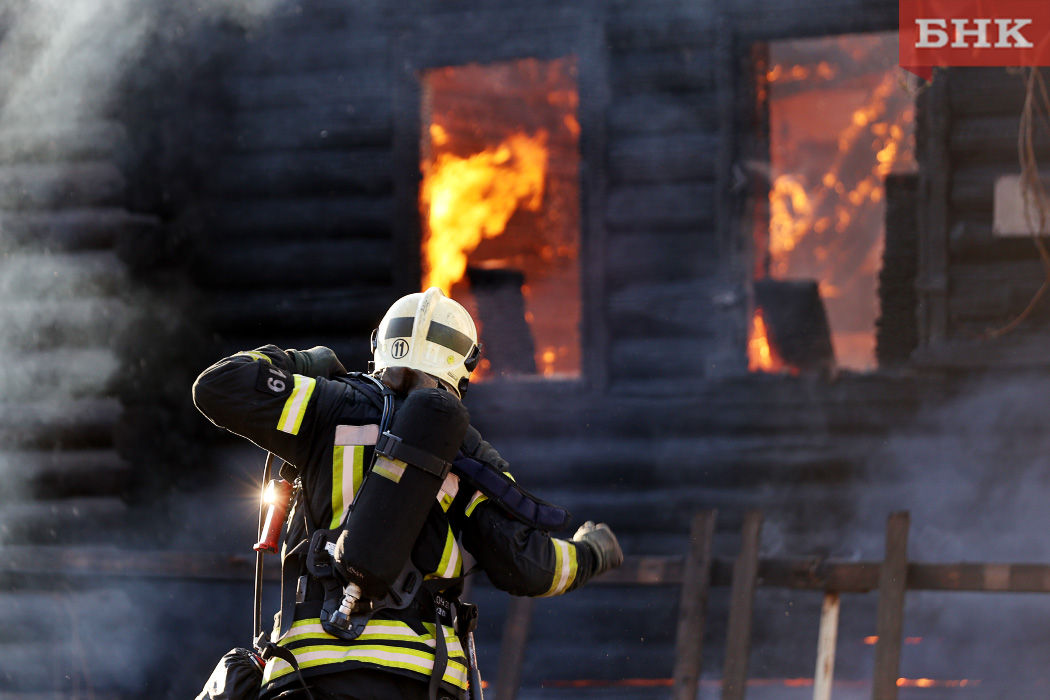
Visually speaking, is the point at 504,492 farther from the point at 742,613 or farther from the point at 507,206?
the point at 507,206

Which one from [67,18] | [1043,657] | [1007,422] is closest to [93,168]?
[67,18]

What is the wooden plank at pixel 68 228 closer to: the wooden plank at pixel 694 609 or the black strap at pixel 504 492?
the wooden plank at pixel 694 609

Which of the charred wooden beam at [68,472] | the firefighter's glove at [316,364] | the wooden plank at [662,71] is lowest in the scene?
the firefighter's glove at [316,364]

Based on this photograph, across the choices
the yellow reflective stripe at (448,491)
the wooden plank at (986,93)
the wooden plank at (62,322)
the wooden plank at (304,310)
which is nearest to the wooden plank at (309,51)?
the wooden plank at (304,310)

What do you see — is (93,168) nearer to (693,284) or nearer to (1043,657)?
(693,284)

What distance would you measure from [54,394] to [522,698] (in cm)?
336

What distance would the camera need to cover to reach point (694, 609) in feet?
16.0

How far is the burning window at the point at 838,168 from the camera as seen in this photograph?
10711mm

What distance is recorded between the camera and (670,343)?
6.15 meters

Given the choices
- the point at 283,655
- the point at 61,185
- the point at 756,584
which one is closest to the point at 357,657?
the point at 283,655

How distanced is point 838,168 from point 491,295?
5.65 meters

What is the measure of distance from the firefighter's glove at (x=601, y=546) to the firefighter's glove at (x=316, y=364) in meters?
0.84

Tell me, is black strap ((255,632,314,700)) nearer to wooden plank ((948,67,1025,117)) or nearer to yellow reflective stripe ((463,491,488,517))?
yellow reflective stripe ((463,491,488,517))

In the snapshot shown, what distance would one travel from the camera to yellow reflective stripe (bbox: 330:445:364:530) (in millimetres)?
2840
